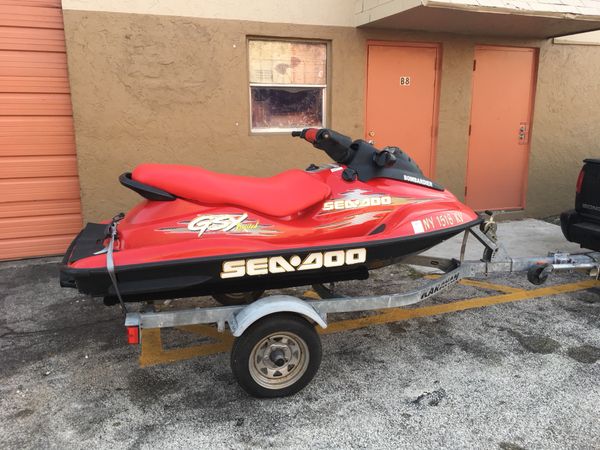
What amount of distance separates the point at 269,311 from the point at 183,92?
4.29 metres

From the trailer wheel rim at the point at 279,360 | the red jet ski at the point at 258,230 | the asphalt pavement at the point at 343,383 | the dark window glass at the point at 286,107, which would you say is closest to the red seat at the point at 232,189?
the red jet ski at the point at 258,230

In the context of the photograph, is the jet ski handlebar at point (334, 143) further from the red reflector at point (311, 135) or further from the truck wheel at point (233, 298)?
the truck wheel at point (233, 298)

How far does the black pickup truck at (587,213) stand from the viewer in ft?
17.3

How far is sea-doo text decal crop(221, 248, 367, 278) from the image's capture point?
123 inches

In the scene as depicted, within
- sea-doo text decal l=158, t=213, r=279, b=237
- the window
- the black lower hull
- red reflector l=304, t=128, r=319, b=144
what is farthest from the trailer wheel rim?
the window

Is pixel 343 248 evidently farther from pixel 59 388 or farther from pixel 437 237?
pixel 59 388

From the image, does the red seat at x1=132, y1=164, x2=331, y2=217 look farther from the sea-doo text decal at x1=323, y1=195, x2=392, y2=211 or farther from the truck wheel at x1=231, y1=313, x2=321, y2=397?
the truck wheel at x1=231, y1=313, x2=321, y2=397

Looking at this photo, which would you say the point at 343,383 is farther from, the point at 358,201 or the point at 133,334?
the point at 133,334

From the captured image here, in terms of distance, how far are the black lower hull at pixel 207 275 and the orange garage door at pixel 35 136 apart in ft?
12.0

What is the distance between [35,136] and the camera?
20.7ft

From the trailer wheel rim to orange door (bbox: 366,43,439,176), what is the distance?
485cm

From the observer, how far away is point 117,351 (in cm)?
402

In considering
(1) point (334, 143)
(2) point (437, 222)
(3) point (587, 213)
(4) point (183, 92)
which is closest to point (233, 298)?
(1) point (334, 143)

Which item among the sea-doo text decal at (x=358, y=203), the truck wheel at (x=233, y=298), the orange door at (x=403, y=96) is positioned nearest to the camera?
the sea-doo text decal at (x=358, y=203)
